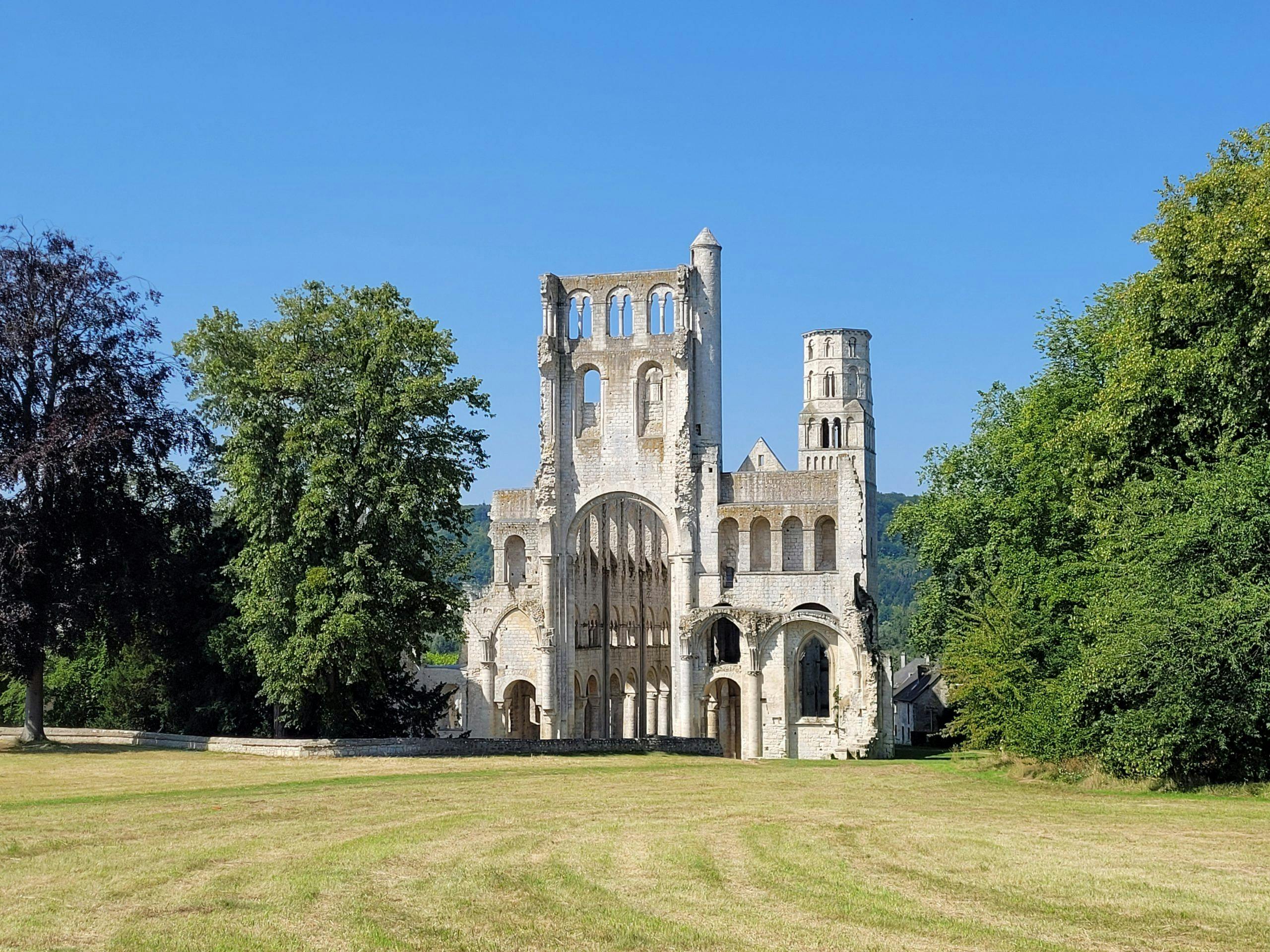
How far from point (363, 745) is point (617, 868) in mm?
20805

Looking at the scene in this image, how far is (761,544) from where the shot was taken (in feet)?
170

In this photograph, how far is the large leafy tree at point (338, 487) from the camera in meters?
37.2

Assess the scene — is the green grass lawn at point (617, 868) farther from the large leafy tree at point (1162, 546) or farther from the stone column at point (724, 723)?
the stone column at point (724, 723)

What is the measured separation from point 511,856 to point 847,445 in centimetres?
7820

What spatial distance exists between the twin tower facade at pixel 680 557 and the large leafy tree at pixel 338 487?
11.9m

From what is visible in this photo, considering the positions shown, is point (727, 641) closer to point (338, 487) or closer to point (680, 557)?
point (680, 557)

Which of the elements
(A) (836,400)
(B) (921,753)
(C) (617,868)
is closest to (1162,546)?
(C) (617,868)

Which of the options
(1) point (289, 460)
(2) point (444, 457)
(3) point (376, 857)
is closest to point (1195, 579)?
(3) point (376, 857)

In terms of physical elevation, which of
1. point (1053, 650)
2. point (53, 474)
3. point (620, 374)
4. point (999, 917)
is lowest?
point (999, 917)

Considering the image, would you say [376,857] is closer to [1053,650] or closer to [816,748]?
[1053,650]

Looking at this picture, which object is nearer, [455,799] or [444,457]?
[455,799]

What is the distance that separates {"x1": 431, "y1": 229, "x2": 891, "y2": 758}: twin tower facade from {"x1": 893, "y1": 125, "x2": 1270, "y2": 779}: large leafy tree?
37.3ft

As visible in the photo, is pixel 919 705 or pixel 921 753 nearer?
pixel 921 753

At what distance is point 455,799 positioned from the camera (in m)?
26.2
